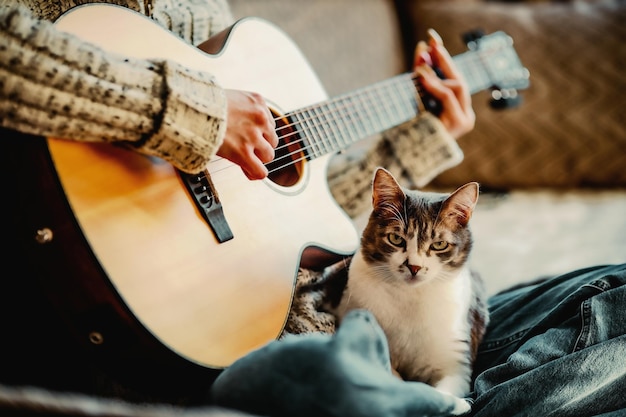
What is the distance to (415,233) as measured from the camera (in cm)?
79

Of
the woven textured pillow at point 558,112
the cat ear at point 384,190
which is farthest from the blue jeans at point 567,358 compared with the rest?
the woven textured pillow at point 558,112

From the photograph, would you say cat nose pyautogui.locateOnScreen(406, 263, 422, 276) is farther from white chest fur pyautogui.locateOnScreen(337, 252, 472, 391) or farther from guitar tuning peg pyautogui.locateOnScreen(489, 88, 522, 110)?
guitar tuning peg pyautogui.locateOnScreen(489, 88, 522, 110)

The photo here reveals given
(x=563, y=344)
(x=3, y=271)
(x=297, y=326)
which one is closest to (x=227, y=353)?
(x=297, y=326)

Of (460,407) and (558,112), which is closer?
(460,407)

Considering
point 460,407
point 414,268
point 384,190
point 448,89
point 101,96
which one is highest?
point 101,96

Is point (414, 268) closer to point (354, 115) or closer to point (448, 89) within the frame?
point (354, 115)

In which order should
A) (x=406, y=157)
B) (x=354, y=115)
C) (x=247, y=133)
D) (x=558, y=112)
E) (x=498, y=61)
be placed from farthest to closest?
(x=558, y=112)
(x=498, y=61)
(x=406, y=157)
(x=354, y=115)
(x=247, y=133)

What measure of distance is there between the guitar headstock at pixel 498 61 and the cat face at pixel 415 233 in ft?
1.97

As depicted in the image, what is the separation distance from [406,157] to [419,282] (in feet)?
1.17

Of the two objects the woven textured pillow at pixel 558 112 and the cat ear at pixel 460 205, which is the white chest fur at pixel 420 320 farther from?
the woven textured pillow at pixel 558 112

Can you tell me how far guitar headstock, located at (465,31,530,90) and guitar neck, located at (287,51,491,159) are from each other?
0.94 feet

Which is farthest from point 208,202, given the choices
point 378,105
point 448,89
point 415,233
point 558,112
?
point 558,112

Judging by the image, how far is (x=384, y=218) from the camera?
32.3 inches

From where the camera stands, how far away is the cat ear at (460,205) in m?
0.78
